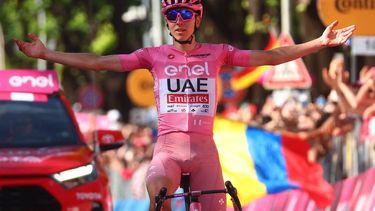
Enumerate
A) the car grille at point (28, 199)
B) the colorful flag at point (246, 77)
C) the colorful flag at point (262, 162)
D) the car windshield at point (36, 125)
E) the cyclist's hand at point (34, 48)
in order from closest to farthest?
the cyclist's hand at point (34, 48) → the car grille at point (28, 199) → the car windshield at point (36, 125) → the colorful flag at point (262, 162) → the colorful flag at point (246, 77)

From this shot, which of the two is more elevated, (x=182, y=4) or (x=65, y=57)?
(x=182, y=4)

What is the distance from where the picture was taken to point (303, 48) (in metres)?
9.93

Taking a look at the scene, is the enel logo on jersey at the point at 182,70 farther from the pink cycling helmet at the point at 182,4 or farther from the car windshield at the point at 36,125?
the car windshield at the point at 36,125

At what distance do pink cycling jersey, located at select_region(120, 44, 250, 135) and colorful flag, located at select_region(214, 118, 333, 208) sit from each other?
5.64 metres

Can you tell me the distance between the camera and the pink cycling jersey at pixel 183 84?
9844mm

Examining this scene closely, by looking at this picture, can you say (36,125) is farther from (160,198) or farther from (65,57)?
(160,198)

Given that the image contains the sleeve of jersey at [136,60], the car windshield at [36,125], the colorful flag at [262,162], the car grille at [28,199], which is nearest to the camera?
the sleeve of jersey at [136,60]

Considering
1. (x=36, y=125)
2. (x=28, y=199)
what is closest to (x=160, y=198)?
(x=28, y=199)

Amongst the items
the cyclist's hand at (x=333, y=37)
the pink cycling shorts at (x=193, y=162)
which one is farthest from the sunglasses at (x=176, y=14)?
the cyclist's hand at (x=333, y=37)

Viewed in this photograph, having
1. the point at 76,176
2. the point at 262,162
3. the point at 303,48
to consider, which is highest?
the point at 303,48

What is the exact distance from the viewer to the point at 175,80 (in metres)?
9.87

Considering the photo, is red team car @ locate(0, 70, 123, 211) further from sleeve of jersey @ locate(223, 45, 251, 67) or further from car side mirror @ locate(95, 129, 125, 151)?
sleeve of jersey @ locate(223, 45, 251, 67)

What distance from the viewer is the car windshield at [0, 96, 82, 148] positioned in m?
12.8

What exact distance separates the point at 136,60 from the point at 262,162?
665cm
